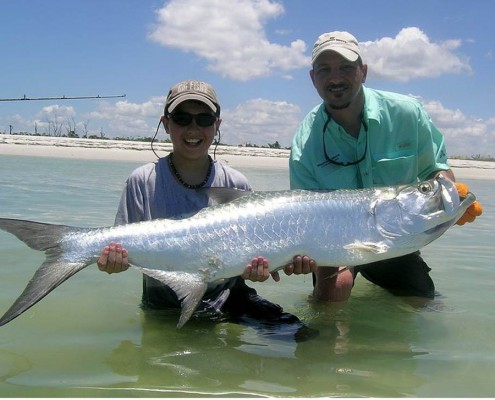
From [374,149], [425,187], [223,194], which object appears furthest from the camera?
[374,149]

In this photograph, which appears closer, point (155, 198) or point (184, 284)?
point (184, 284)

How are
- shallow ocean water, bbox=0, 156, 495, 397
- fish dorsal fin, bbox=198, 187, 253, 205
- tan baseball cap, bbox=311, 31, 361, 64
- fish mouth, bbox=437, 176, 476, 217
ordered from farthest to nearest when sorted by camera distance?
tan baseball cap, bbox=311, 31, 361, 64
fish dorsal fin, bbox=198, 187, 253, 205
fish mouth, bbox=437, 176, 476, 217
shallow ocean water, bbox=0, 156, 495, 397

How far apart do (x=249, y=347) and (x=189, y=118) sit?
1.62 metres

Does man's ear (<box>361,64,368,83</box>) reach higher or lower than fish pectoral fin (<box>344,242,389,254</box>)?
higher

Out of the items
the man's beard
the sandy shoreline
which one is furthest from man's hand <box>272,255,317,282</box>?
the sandy shoreline

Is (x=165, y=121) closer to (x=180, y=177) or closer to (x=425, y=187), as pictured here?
(x=180, y=177)

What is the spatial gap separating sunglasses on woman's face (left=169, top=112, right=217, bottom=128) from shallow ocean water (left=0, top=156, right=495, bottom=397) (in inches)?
56.7

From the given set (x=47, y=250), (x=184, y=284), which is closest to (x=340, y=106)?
(x=184, y=284)

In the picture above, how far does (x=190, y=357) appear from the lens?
11.2ft

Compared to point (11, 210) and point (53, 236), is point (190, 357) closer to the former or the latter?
point (53, 236)

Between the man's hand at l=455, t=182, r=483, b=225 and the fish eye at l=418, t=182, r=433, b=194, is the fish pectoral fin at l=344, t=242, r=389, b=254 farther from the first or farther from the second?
the man's hand at l=455, t=182, r=483, b=225

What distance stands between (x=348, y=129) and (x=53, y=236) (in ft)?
8.44

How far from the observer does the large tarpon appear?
3514 mm

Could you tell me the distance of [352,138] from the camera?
471 centimetres
